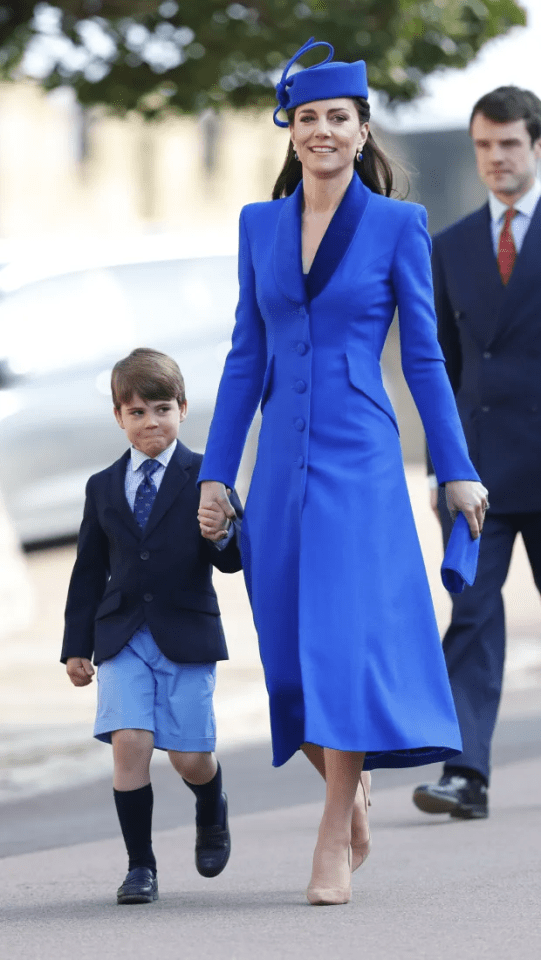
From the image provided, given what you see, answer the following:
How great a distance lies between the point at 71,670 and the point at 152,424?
1.98 feet

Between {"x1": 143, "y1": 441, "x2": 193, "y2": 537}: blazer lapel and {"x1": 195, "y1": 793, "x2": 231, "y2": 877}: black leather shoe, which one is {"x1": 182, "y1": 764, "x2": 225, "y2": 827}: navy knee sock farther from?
{"x1": 143, "y1": 441, "x2": 193, "y2": 537}: blazer lapel

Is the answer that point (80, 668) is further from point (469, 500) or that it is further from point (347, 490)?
point (469, 500)

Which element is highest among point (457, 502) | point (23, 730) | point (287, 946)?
point (457, 502)

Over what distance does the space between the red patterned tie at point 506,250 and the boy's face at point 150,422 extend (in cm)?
174

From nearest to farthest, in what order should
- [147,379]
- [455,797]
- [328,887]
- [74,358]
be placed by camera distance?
[328,887], [147,379], [455,797], [74,358]

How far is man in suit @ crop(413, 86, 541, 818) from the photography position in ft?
21.7

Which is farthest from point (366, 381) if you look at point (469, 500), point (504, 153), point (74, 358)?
point (74, 358)

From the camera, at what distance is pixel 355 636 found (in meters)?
4.98

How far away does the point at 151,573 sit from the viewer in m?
5.23

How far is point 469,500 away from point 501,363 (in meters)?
1.66

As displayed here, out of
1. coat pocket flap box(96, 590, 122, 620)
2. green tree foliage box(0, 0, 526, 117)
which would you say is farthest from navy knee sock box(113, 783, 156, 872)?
green tree foliage box(0, 0, 526, 117)

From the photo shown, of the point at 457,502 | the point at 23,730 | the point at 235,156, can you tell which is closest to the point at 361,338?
the point at 457,502

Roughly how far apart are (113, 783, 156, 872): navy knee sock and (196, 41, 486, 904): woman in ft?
1.07

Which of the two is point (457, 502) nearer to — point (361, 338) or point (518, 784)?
point (361, 338)
